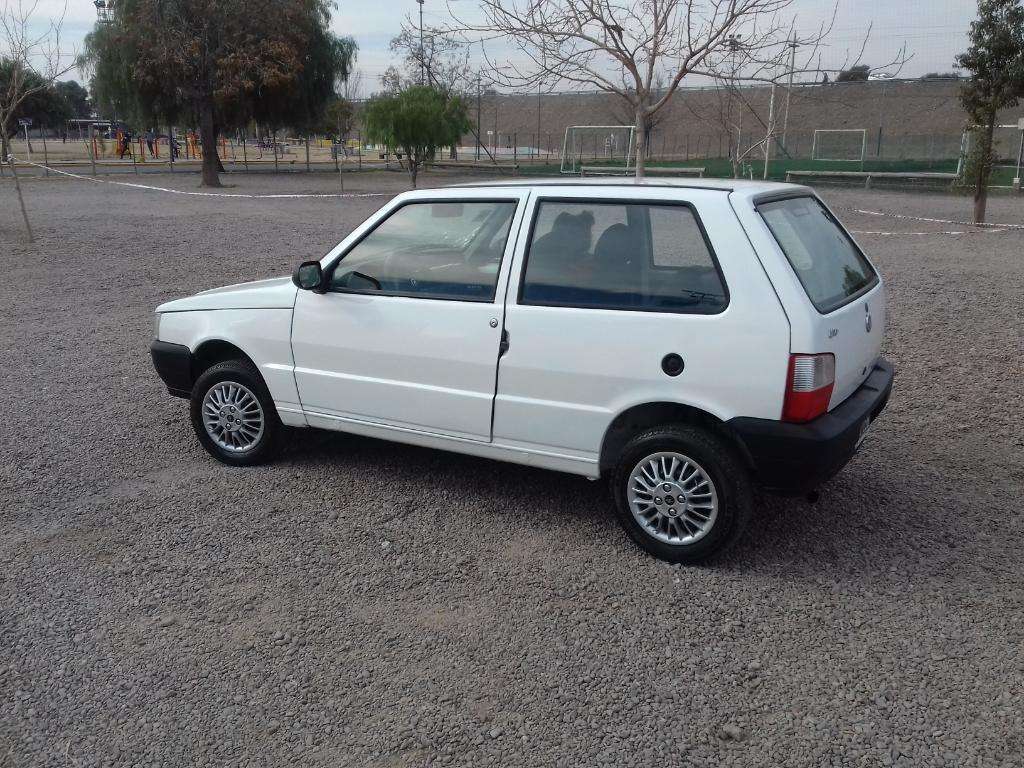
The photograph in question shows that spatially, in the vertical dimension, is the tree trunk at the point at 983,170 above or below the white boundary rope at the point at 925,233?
above

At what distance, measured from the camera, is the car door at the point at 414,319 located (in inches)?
179

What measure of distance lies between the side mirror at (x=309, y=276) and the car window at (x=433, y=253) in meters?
0.10

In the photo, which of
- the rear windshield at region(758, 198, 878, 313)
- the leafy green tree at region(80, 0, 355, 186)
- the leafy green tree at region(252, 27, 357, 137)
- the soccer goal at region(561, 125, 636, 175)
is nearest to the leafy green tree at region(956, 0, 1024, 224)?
the soccer goal at region(561, 125, 636, 175)

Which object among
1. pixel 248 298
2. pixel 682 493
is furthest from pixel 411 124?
pixel 682 493

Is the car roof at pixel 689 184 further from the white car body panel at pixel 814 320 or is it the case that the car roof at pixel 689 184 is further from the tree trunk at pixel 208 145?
the tree trunk at pixel 208 145

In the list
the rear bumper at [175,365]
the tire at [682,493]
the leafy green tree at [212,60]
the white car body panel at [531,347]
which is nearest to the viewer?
the white car body panel at [531,347]

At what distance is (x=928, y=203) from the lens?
25844 mm

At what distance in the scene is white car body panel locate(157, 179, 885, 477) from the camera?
3.90 meters

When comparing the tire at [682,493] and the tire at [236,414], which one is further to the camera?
the tire at [236,414]

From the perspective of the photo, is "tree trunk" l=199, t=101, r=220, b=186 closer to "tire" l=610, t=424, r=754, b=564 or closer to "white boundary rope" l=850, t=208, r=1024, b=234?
"white boundary rope" l=850, t=208, r=1024, b=234

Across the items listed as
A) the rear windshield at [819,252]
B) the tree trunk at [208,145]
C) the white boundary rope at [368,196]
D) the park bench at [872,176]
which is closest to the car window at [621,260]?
the rear windshield at [819,252]

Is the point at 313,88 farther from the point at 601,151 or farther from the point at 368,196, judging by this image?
the point at 601,151

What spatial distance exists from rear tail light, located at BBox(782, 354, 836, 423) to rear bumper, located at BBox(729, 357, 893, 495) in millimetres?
57

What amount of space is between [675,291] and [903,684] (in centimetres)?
185
